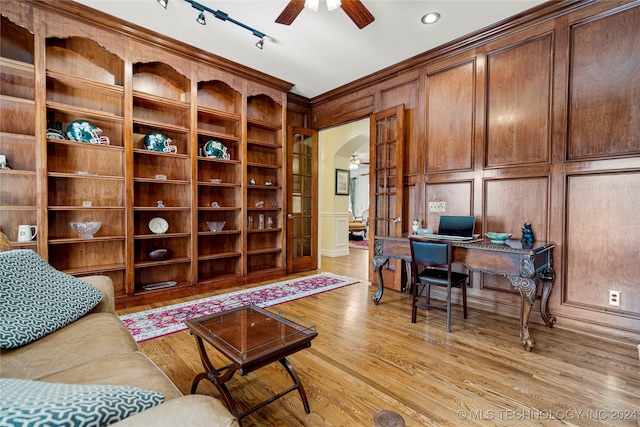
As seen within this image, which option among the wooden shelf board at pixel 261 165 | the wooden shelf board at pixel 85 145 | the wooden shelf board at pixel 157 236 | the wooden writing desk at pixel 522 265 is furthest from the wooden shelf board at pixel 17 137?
the wooden writing desk at pixel 522 265

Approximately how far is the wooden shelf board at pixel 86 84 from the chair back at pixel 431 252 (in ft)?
11.3

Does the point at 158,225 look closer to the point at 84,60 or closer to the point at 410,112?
the point at 84,60

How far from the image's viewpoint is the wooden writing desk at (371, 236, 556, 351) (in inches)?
87.6

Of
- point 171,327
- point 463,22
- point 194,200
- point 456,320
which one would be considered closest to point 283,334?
point 171,327

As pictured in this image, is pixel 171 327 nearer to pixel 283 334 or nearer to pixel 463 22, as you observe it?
pixel 283 334

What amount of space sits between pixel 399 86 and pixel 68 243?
13.9ft

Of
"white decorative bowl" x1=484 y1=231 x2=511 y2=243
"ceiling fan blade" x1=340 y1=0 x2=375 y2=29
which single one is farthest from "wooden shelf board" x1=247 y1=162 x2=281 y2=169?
"white decorative bowl" x1=484 y1=231 x2=511 y2=243

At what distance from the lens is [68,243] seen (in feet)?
9.77

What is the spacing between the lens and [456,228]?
297 cm

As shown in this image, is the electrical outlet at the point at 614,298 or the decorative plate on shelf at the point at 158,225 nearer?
the electrical outlet at the point at 614,298

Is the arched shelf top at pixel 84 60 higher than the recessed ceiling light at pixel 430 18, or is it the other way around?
the recessed ceiling light at pixel 430 18

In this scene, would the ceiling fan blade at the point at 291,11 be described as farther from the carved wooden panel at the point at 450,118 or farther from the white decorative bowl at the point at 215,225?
the white decorative bowl at the point at 215,225

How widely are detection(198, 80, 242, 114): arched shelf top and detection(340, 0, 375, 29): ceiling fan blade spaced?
2117 mm

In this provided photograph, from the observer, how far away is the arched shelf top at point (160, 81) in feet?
11.2
